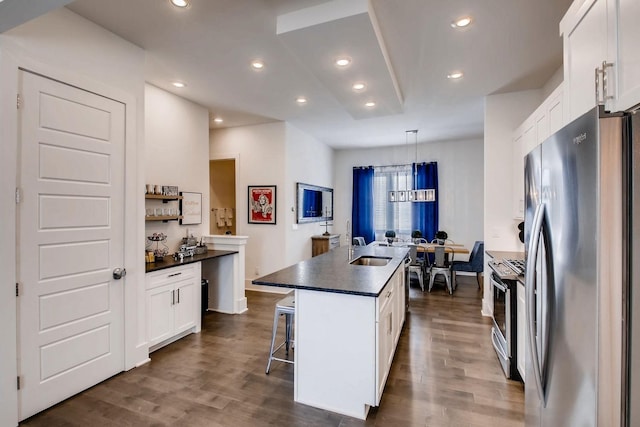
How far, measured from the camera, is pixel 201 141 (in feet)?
14.7

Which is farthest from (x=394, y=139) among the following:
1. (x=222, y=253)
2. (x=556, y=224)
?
(x=556, y=224)

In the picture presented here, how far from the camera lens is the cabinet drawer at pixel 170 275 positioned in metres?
3.06

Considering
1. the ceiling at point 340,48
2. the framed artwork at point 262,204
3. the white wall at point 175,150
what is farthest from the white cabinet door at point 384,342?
the framed artwork at point 262,204

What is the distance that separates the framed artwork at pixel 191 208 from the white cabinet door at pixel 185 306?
96 cm

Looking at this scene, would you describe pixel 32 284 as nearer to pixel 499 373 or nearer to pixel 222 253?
pixel 222 253

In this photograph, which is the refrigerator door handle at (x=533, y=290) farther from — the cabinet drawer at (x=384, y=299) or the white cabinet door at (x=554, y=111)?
the white cabinet door at (x=554, y=111)

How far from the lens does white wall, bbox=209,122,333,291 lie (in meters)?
5.40

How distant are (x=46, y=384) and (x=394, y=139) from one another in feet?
21.4

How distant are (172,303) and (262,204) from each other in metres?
2.52

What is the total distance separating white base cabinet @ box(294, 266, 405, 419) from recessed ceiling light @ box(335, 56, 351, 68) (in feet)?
6.36

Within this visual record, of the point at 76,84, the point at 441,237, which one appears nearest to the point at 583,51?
the point at 76,84

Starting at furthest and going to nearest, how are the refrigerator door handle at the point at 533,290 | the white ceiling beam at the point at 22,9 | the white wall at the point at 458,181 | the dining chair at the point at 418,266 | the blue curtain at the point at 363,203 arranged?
the blue curtain at the point at 363,203 < the white wall at the point at 458,181 < the dining chair at the point at 418,266 < the white ceiling beam at the point at 22,9 < the refrigerator door handle at the point at 533,290

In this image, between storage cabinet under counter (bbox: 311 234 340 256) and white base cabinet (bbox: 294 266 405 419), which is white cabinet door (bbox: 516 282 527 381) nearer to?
white base cabinet (bbox: 294 266 405 419)

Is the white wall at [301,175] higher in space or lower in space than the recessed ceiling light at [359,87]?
lower
